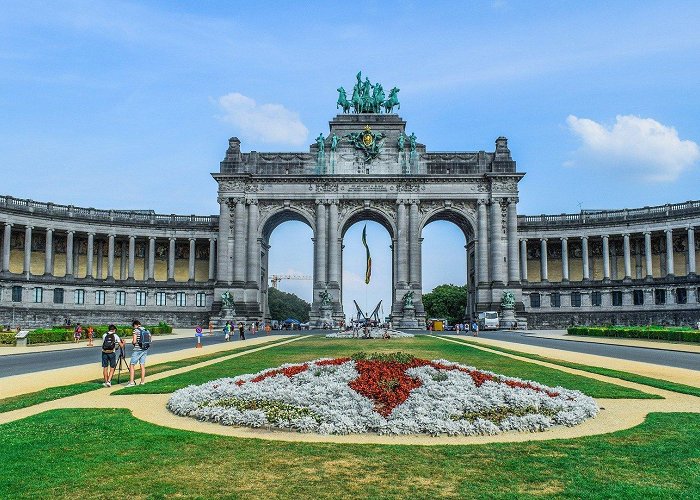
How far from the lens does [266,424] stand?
570 inches

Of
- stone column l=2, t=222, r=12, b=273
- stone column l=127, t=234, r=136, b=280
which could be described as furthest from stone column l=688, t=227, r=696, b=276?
stone column l=2, t=222, r=12, b=273

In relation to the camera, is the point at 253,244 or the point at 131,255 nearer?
the point at 253,244

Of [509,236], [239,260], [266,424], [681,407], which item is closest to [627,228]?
[509,236]

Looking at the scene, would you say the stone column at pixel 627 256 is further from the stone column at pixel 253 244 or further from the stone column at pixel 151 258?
the stone column at pixel 151 258

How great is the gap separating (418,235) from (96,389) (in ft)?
261

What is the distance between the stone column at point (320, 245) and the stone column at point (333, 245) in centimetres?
81

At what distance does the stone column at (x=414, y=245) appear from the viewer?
9812 cm

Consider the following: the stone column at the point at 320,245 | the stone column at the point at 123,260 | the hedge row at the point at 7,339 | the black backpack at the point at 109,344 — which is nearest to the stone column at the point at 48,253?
the stone column at the point at 123,260

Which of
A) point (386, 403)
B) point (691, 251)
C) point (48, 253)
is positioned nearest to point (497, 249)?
point (691, 251)

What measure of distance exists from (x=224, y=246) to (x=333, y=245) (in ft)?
56.4

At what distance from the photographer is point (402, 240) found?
98375 mm

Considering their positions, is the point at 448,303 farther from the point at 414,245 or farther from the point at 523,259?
the point at 414,245

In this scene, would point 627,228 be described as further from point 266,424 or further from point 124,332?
point 266,424

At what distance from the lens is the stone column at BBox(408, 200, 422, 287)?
98125mm
